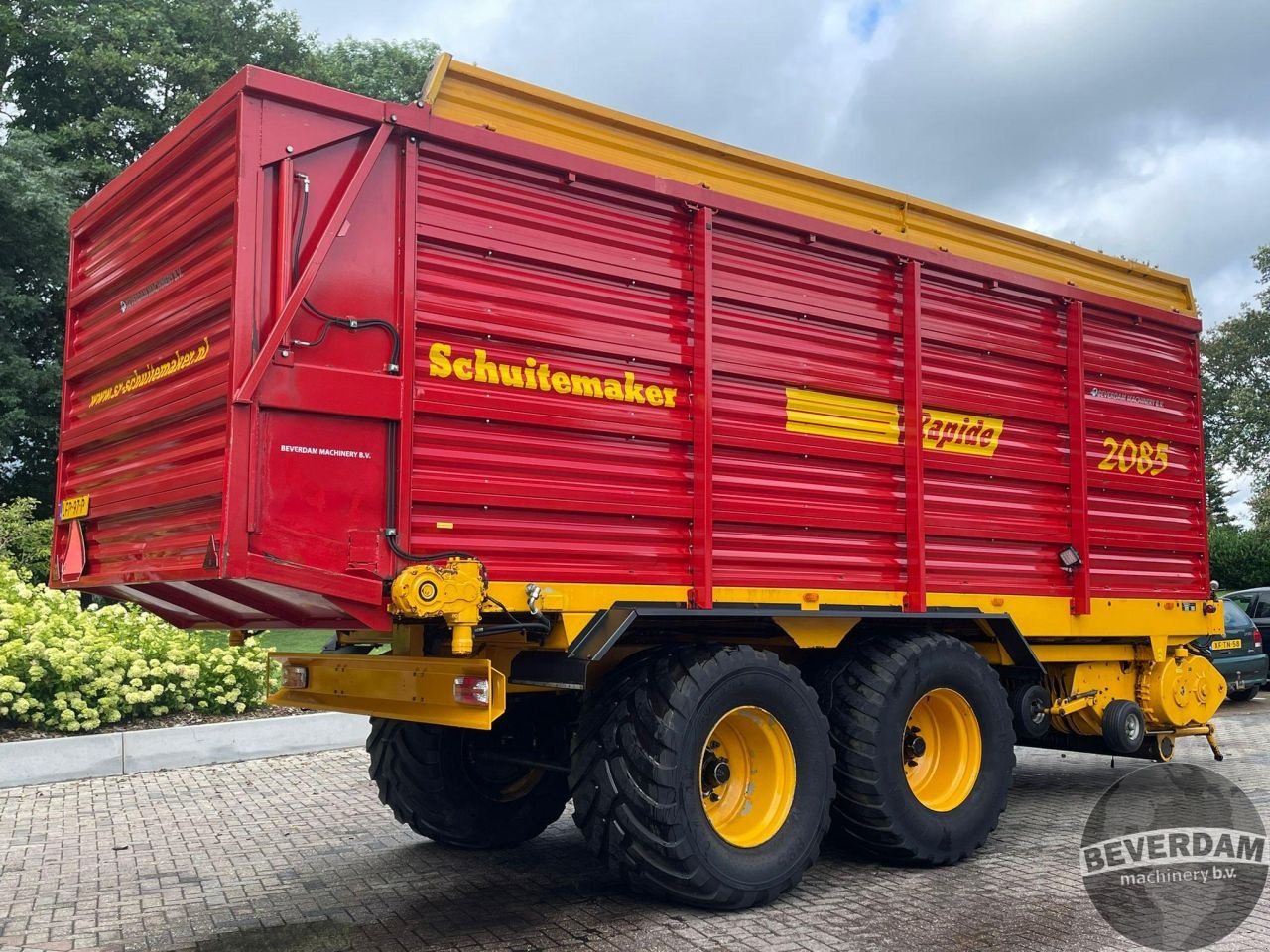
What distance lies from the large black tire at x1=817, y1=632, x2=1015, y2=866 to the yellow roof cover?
251 cm

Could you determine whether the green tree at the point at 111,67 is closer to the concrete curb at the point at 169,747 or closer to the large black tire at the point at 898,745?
the concrete curb at the point at 169,747

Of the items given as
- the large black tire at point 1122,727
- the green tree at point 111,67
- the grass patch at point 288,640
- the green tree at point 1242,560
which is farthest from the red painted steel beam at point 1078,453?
the green tree at point 1242,560

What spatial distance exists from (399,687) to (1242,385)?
39.2 m

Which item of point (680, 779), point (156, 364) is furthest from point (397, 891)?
point (156, 364)

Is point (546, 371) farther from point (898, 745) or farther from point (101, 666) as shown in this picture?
point (101, 666)

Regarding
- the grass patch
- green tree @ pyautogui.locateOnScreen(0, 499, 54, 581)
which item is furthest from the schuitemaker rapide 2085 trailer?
green tree @ pyautogui.locateOnScreen(0, 499, 54, 581)

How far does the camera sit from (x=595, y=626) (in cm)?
498

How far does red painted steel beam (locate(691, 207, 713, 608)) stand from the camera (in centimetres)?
546

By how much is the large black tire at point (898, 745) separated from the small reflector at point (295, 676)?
8.91 feet

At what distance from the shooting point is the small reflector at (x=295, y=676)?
5.84m

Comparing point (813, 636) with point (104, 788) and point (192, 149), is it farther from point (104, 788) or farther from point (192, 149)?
point (104, 788)

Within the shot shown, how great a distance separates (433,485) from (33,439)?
18.1 meters

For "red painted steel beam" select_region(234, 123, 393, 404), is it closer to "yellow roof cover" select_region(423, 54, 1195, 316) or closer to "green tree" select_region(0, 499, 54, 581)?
"yellow roof cover" select_region(423, 54, 1195, 316)

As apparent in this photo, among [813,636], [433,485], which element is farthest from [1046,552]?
[433,485]
